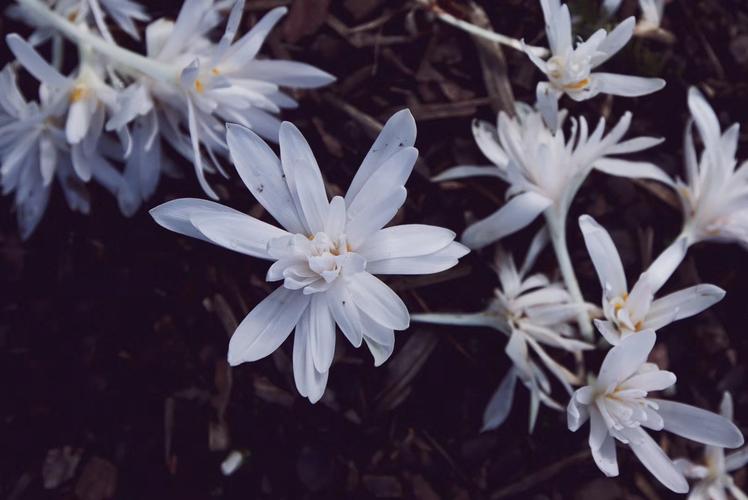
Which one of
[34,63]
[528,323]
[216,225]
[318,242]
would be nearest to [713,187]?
[528,323]

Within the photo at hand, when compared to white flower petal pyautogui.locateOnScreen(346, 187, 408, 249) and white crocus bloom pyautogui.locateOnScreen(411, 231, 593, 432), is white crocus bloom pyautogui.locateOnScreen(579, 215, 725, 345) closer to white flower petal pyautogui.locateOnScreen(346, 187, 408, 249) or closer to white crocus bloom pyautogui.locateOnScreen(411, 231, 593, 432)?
white crocus bloom pyautogui.locateOnScreen(411, 231, 593, 432)

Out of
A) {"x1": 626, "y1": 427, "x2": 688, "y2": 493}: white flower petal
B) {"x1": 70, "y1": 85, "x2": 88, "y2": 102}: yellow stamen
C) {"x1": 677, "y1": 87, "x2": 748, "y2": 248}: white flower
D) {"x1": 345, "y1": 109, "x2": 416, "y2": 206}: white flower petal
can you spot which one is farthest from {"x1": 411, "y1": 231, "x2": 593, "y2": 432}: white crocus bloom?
{"x1": 70, "y1": 85, "x2": 88, "y2": 102}: yellow stamen

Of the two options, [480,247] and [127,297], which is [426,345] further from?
[127,297]

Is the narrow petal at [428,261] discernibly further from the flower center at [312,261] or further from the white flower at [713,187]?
the white flower at [713,187]

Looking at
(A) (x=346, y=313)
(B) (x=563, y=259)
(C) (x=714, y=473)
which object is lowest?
(C) (x=714, y=473)

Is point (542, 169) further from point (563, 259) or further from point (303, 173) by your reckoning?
point (303, 173)

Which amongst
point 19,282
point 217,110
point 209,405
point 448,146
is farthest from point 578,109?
point 19,282

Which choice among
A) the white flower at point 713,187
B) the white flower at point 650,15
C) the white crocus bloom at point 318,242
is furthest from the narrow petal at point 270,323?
the white flower at point 650,15
